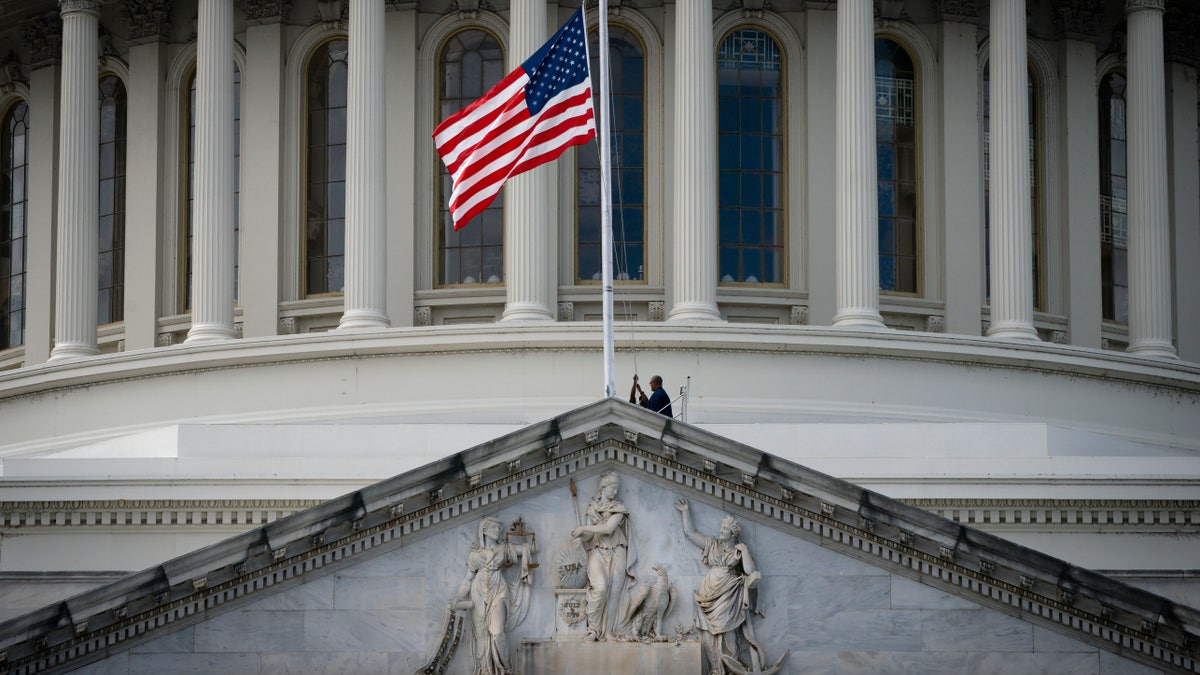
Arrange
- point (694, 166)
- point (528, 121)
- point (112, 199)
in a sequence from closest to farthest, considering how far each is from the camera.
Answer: point (528, 121), point (694, 166), point (112, 199)

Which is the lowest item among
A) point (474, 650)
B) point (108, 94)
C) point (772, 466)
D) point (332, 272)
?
point (474, 650)

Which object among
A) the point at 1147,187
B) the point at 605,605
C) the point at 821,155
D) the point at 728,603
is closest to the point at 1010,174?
the point at 1147,187

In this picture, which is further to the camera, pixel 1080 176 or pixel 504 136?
pixel 1080 176

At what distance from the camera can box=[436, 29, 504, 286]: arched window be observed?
206 ft

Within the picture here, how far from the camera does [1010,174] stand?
62.4 metres

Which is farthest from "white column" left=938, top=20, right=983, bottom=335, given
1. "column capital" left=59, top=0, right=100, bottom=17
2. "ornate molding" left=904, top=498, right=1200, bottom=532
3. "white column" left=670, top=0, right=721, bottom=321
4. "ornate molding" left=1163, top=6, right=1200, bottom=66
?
"column capital" left=59, top=0, right=100, bottom=17

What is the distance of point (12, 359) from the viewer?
67.2 metres

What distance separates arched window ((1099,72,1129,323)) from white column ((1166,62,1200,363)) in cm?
163

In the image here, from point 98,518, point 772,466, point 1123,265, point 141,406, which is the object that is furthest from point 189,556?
point 1123,265

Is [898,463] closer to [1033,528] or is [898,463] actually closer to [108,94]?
[1033,528]

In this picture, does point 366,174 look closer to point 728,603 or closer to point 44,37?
point 44,37

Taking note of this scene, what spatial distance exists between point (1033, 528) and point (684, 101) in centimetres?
1487

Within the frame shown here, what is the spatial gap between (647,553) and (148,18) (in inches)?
1174

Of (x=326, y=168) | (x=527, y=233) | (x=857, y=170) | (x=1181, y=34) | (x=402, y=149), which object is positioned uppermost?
(x=1181, y=34)
